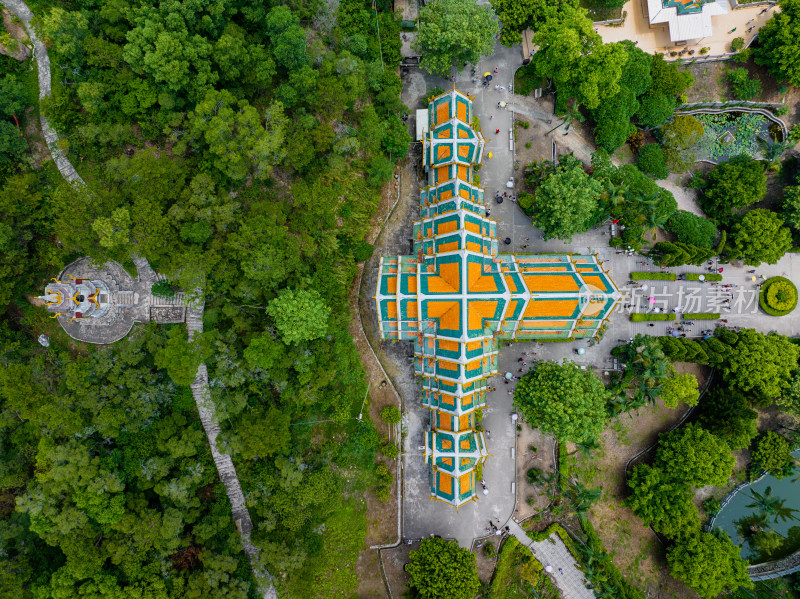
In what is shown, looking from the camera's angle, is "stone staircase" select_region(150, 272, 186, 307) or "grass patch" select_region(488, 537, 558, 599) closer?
"stone staircase" select_region(150, 272, 186, 307)

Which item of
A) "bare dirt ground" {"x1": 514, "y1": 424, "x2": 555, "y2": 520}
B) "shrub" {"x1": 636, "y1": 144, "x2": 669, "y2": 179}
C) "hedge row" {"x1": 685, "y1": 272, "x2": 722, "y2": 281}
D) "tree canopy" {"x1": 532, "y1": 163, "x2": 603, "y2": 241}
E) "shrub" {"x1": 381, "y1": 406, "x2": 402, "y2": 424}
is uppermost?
"shrub" {"x1": 636, "y1": 144, "x2": 669, "y2": 179}

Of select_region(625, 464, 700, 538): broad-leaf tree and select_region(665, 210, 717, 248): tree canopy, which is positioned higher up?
select_region(665, 210, 717, 248): tree canopy

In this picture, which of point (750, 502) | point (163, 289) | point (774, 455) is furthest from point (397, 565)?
point (774, 455)

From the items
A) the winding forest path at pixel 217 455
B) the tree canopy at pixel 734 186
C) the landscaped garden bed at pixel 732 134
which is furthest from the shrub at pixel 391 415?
the landscaped garden bed at pixel 732 134

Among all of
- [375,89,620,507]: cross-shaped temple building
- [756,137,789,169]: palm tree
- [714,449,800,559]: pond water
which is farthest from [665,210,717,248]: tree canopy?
[714,449,800,559]: pond water

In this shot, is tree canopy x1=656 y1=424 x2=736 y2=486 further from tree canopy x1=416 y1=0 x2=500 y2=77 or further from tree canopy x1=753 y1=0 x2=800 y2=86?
tree canopy x1=416 y1=0 x2=500 y2=77

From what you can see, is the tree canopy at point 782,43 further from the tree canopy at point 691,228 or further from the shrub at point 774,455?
the shrub at point 774,455
